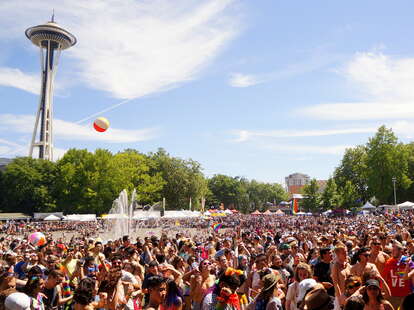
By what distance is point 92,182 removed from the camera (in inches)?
2368

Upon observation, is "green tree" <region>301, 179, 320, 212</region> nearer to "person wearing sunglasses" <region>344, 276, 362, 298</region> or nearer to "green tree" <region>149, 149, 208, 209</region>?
"green tree" <region>149, 149, 208, 209</region>

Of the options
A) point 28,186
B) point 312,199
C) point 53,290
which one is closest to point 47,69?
point 28,186

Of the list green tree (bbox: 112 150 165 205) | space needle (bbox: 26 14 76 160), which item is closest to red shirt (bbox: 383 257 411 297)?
green tree (bbox: 112 150 165 205)

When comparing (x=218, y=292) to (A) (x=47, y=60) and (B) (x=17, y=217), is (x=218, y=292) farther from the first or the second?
(A) (x=47, y=60)

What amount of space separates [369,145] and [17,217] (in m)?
58.3

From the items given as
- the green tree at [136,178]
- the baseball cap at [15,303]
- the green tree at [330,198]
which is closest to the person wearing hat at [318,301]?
the baseball cap at [15,303]

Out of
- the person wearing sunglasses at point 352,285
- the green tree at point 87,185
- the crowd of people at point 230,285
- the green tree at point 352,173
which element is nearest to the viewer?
the crowd of people at point 230,285

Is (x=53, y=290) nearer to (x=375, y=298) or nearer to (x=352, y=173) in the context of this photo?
(x=375, y=298)

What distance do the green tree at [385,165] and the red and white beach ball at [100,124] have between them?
165ft

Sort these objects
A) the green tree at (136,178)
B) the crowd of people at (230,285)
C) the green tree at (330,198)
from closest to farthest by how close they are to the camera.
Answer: the crowd of people at (230,285)
the green tree at (136,178)
the green tree at (330,198)

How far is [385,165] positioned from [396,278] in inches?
2204

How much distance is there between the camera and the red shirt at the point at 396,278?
5934 millimetres

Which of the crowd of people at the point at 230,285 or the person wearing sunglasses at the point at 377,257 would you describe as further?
the person wearing sunglasses at the point at 377,257

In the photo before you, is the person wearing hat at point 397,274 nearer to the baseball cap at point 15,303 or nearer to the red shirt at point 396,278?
the red shirt at point 396,278
